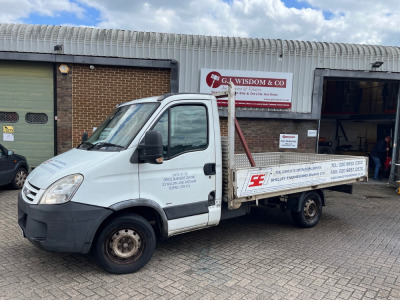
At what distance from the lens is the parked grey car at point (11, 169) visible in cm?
826

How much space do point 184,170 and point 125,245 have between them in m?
1.24

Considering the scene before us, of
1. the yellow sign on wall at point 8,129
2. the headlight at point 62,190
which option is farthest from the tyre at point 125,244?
the yellow sign on wall at point 8,129

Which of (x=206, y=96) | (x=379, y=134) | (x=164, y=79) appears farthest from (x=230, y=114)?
(x=379, y=134)

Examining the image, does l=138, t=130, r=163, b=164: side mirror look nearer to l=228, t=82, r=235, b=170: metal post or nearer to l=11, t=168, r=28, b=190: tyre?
l=228, t=82, r=235, b=170: metal post

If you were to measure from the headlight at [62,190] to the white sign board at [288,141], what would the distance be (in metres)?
8.41

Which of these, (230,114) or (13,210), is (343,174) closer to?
(230,114)

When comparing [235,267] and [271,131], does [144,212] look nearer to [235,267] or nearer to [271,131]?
[235,267]

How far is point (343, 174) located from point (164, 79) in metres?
6.20

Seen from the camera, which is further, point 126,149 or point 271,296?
point 126,149

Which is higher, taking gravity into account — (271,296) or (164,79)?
(164,79)

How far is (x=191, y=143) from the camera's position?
4.52 metres

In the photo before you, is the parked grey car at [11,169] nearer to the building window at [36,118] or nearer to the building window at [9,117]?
the building window at [36,118]

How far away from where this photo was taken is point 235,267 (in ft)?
14.5

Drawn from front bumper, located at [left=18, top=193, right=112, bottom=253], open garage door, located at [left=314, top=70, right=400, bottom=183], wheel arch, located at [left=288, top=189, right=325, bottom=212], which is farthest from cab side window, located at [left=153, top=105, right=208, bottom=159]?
open garage door, located at [left=314, top=70, right=400, bottom=183]
